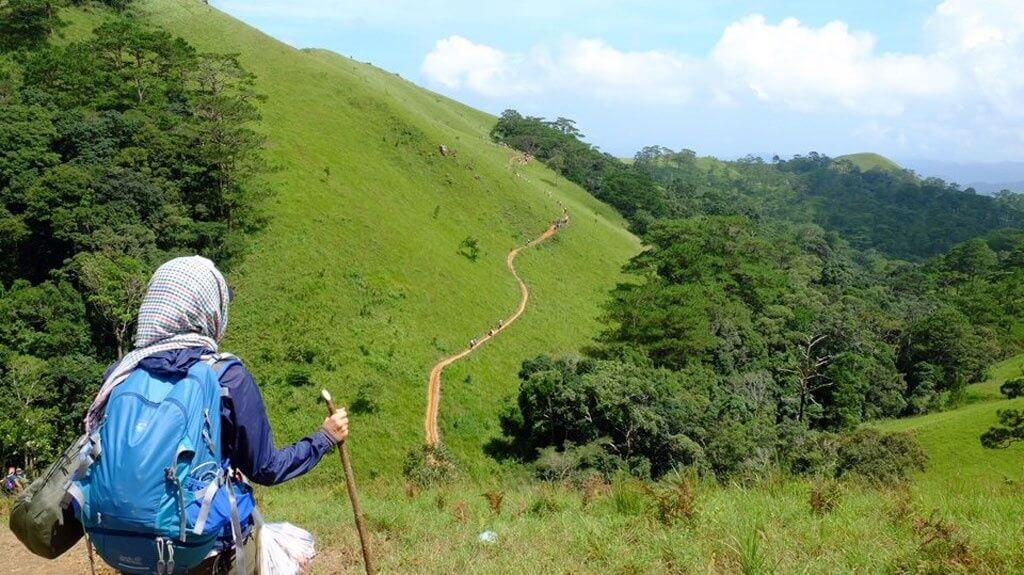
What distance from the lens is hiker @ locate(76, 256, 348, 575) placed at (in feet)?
7.77

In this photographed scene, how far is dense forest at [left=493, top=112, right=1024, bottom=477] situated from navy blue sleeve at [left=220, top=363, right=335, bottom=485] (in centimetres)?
570

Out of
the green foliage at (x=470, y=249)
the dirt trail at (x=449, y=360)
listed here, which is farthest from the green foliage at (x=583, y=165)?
the green foliage at (x=470, y=249)

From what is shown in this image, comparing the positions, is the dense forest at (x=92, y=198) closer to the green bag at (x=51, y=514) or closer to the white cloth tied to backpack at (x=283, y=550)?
the green bag at (x=51, y=514)

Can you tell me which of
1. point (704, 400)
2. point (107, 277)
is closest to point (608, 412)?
point (704, 400)

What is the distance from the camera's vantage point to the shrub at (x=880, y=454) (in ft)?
75.3

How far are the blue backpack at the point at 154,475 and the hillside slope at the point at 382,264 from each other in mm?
20914

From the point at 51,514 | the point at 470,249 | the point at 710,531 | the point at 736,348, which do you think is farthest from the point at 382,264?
the point at 51,514

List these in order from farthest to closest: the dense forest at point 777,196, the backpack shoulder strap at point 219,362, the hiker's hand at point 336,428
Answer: the dense forest at point 777,196, the hiker's hand at point 336,428, the backpack shoulder strap at point 219,362

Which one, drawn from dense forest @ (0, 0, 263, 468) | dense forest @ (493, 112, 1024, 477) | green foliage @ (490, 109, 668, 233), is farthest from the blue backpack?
green foliage @ (490, 109, 668, 233)

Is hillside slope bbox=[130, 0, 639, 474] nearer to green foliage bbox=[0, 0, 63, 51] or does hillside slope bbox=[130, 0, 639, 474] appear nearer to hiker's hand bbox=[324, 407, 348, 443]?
green foliage bbox=[0, 0, 63, 51]

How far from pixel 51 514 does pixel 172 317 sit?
3.10 ft

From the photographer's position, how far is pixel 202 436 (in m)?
2.46

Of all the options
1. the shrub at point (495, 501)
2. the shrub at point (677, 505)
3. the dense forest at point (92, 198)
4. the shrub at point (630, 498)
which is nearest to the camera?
the shrub at point (677, 505)

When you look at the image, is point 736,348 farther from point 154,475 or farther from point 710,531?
point 154,475
